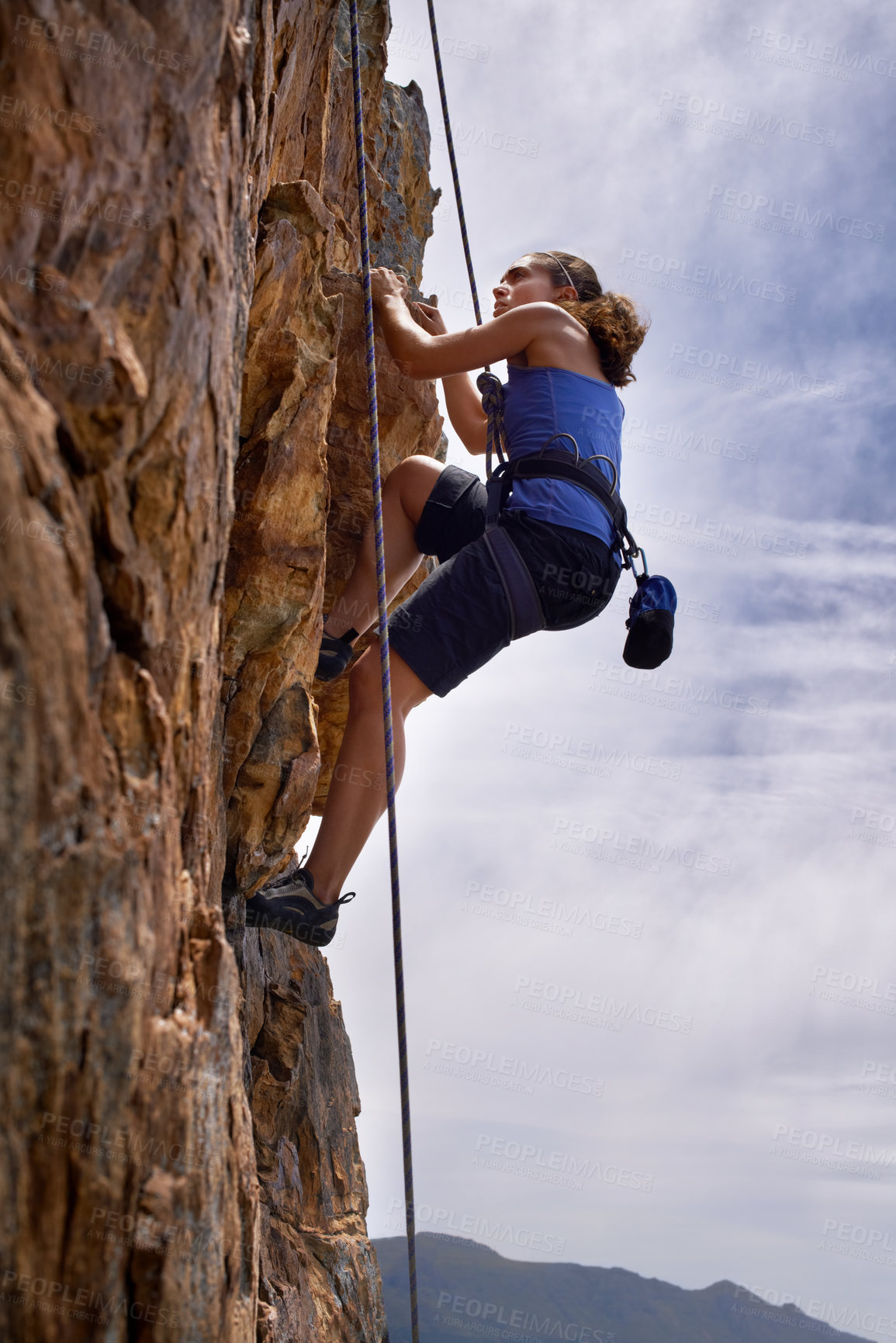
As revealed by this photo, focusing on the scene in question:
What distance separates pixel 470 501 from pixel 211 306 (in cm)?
257

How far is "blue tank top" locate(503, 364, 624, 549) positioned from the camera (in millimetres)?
4469

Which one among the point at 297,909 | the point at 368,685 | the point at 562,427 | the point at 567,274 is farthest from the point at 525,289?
the point at 297,909

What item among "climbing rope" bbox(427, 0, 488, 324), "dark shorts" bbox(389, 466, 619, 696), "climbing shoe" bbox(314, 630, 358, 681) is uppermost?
"climbing rope" bbox(427, 0, 488, 324)

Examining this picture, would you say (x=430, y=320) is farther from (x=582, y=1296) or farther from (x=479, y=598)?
(x=582, y=1296)

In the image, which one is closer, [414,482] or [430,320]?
[414,482]

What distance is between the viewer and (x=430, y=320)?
5535mm

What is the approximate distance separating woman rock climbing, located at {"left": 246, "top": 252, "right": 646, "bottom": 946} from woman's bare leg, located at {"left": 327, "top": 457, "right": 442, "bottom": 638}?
0.01 metres

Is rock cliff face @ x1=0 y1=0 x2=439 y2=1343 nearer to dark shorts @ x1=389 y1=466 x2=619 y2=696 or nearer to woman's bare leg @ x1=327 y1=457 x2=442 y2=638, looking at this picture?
dark shorts @ x1=389 y1=466 x2=619 y2=696

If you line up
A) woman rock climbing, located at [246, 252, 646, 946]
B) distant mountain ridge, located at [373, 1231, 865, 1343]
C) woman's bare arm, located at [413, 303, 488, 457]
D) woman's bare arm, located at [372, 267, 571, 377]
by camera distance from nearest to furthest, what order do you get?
1. woman rock climbing, located at [246, 252, 646, 946]
2. woman's bare arm, located at [372, 267, 571, 377]
3. woman's bare arm, located at [413, 303, 488, 457]
4. distant mountain ridge, located at [373, 1231, 865, 1343]

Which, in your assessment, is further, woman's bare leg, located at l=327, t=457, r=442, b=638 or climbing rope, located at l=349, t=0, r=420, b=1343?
woman's bare leg, located at l=327, t=457, r=442, b=638

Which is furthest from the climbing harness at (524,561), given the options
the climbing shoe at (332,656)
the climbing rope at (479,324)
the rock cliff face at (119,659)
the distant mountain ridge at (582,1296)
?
the distant mountain ridge at (582,1296)

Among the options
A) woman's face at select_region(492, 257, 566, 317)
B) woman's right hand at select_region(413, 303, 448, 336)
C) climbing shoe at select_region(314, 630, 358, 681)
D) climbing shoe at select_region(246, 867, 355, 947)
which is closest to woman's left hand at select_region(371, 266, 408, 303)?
woman's right hand at select_region(413, 303, 448, 336)

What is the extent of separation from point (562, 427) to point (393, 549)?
3.99 ft

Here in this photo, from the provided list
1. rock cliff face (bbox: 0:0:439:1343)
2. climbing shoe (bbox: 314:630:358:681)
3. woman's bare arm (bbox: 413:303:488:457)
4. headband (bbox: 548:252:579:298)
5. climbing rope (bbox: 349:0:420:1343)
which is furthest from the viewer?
woman's bare arm (bbox: 413:303:488:457)
